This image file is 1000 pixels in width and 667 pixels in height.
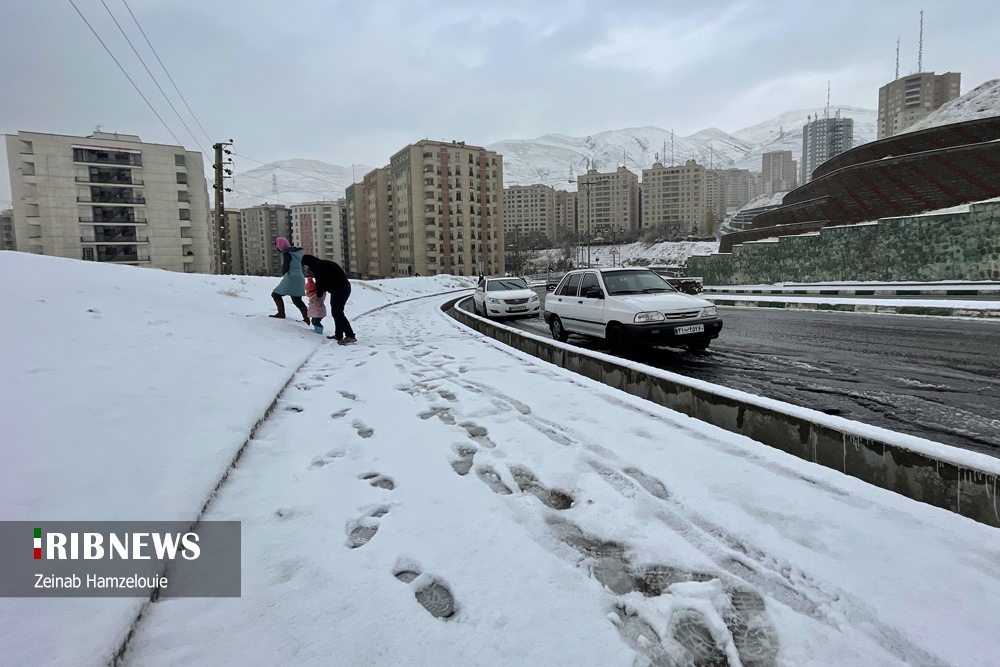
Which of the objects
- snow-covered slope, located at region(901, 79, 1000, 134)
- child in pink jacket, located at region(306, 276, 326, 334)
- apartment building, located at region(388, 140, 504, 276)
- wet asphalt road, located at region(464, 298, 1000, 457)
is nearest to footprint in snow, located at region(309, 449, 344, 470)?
wet asphalt road, located at region(464, 298, 1000, 457)

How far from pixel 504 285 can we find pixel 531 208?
159 meters

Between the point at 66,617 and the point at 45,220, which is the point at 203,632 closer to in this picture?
the point at 66,617

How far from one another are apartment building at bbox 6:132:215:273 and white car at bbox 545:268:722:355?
71.5 m

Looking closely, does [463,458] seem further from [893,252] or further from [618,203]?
[618,203]

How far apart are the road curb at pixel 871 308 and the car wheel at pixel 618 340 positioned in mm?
8848

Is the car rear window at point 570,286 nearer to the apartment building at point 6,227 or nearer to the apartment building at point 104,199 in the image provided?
the apartment building at point 104,199

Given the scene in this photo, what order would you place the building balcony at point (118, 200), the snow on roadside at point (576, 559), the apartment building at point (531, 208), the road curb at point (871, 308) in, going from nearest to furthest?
the snow on roadside at point (576, 559) < the road curb at point (871, 308) < the building balcony at point (118, 200) < the apartment building at point (531, 208)

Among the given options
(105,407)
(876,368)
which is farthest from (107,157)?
(876,368)

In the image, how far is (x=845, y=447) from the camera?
3.54m

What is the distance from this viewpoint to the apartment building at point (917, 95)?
103m

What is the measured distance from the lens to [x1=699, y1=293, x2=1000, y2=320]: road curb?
1119 cm

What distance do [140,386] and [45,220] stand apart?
77.9 metres

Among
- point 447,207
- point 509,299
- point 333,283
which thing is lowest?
point 509,299

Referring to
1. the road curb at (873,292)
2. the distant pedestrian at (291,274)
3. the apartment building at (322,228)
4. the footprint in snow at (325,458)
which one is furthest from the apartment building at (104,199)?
the apartment building at (322,228)
